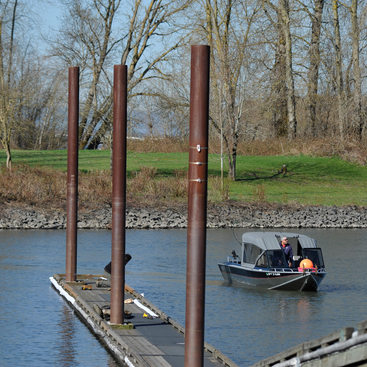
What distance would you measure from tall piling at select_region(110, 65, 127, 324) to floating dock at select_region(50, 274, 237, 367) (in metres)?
0.89

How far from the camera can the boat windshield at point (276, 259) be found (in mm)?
33688

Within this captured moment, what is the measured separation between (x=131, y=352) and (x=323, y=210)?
43.4 meters

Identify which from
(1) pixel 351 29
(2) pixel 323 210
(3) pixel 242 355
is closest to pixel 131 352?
(3) pixel 242 355

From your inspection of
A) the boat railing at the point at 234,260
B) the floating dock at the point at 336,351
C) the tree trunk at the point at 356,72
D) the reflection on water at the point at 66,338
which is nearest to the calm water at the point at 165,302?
the reflection on water at the point at 66,338

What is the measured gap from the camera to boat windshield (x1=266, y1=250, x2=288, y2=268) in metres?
33.7

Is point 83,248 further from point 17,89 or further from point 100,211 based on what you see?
point 17,89

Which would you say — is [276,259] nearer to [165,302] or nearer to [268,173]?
[165,302]

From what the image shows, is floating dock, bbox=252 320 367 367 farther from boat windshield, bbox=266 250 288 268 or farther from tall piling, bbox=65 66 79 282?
boat windshield, bbox=266 250 288 268

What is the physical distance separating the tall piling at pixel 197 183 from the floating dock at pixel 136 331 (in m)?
3.24

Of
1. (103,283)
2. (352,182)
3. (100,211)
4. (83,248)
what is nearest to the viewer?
(103,283)

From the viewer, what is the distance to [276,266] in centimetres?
3388

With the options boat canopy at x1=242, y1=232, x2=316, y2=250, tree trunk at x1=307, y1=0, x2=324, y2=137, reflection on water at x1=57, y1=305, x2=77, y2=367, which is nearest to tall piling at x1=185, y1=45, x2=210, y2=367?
reflection on water at x1=57, y1=305, x2=77, y2=367

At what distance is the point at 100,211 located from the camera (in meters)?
58.1

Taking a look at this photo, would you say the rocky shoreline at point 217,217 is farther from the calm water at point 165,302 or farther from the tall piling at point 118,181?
the tall piling at point 118,181
